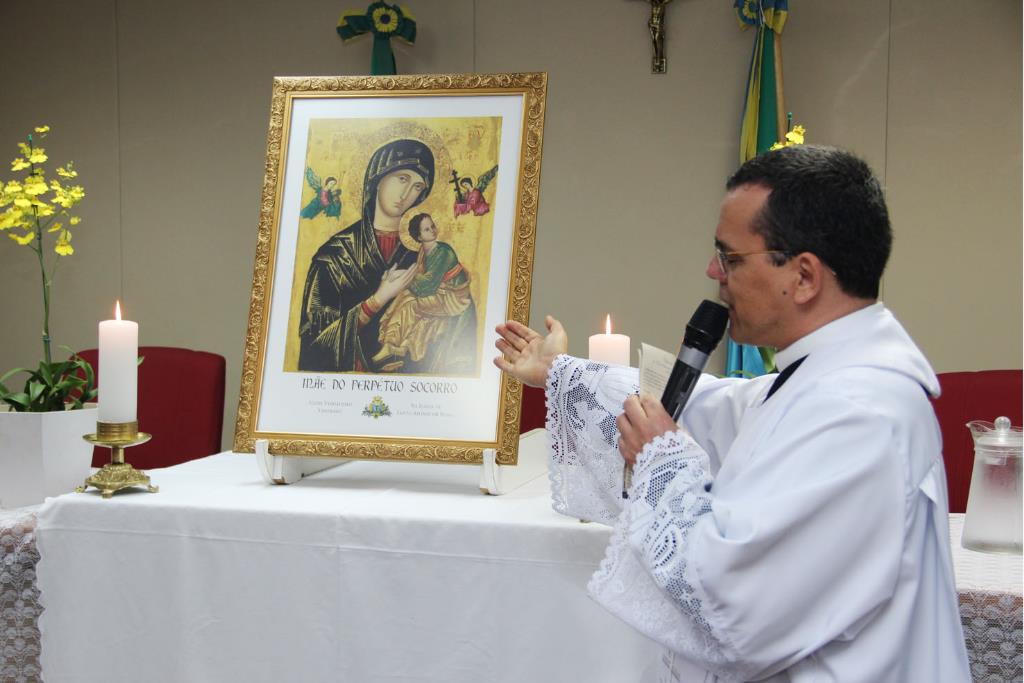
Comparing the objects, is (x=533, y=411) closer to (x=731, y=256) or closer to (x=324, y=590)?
(x=324, y=590)

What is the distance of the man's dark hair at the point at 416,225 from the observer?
2248mm

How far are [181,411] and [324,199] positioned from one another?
1.72 meters

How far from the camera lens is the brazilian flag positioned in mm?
4586

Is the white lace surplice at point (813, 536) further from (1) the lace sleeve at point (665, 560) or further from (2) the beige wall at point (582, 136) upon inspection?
(2) the beige wall at point (582, 136)

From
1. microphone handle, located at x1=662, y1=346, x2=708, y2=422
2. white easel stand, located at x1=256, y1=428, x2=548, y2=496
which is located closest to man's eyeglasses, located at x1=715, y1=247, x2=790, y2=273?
microphone handle, located at x1=662, y1=346, x2=708, y2=422

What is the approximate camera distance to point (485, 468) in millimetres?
2094

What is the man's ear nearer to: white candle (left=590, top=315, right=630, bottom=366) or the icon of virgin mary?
white candle (left=590, top=315, right=630, bottom=366)

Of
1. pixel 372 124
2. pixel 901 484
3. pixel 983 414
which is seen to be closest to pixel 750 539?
pixel 901 484

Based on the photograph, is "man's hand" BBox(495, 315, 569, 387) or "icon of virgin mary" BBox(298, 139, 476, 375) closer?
"man's hand" BBox(495, 315, 569, 387)

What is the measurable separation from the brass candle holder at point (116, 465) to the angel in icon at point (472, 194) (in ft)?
2.70

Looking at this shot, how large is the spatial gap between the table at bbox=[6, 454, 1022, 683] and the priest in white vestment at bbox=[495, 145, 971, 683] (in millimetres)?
302

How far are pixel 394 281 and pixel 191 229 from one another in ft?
12.5

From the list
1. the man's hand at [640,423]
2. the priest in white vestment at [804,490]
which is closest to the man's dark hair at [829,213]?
the priest in white vestment at [804,490]

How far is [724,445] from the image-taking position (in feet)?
6.08
